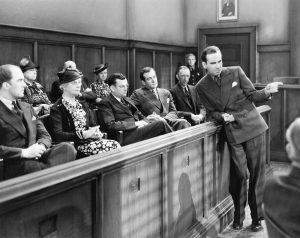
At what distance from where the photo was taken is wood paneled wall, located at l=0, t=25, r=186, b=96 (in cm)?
693

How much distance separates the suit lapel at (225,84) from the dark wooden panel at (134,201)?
51.6 inches

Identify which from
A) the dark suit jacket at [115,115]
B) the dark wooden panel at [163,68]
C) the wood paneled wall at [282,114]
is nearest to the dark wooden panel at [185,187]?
the dark suit jacket at [115,115]

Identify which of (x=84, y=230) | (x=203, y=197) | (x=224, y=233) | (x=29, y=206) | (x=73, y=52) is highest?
(x=73, y=52)

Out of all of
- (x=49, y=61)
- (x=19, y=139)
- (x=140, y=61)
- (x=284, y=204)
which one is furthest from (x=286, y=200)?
(x=140, y=61)

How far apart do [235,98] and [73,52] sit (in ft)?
14.4

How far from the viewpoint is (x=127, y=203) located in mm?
2754

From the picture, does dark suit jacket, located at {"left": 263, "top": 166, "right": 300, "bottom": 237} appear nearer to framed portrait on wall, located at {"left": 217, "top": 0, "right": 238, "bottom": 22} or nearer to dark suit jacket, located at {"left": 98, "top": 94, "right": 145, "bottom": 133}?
dark suit jacket, located at {"left": 98, "top": 94, "right": 145, "bottom": 133}

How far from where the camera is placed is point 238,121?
4191 millimetres

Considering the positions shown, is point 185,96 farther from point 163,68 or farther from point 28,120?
point 163,68

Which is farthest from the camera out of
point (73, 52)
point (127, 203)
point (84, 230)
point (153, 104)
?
point (73, 52)

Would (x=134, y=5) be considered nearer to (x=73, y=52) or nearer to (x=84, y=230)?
(x=73, y=52)

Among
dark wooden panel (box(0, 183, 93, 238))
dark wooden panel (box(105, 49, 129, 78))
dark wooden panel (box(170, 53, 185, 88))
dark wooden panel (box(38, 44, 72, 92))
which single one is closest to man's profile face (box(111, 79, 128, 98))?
dark wooden panel (box(38, 44, 72, 92))

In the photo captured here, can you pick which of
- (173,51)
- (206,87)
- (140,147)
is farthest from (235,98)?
(173,51)

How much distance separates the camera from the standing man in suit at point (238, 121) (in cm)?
419
